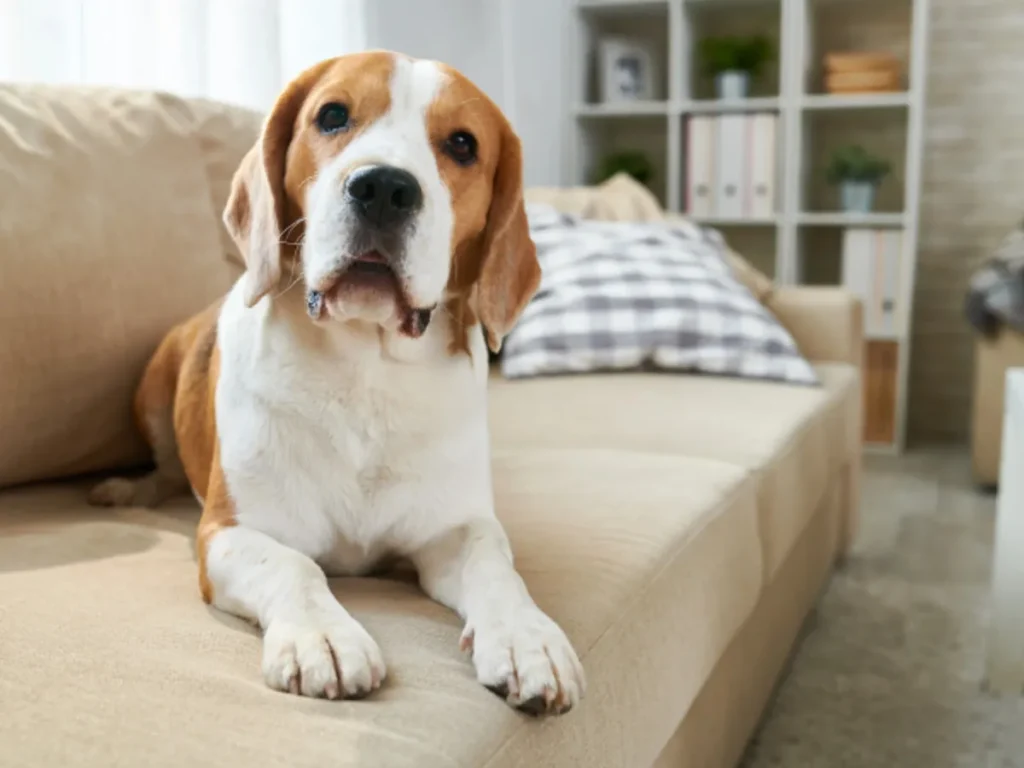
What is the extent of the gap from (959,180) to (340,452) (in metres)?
3.30

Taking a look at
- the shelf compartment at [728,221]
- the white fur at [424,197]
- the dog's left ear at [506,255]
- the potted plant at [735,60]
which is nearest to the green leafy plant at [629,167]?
→ the shelf compartment at [728,221]

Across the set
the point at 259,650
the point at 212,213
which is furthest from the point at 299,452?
the point at 212,213

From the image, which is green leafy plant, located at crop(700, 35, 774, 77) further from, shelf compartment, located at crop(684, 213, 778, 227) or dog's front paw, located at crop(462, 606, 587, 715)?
dog's front paw, located at crop(462, 606, 587, 715)

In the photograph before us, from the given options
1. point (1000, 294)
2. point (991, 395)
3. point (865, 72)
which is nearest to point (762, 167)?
point (865, 72)

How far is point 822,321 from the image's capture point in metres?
2.48

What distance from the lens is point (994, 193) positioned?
3.71m

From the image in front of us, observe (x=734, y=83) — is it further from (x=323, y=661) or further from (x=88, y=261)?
(x=323, y=661)

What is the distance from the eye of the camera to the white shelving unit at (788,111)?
3506 mm

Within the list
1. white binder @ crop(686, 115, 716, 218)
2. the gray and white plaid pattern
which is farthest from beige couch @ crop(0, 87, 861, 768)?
white binder @ crop(686, 115, 716, 218)

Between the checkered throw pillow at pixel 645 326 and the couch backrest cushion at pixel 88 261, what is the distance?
82 centimetres

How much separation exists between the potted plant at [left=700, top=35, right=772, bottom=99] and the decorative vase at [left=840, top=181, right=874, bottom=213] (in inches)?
18.7

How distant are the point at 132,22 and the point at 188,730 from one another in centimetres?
159

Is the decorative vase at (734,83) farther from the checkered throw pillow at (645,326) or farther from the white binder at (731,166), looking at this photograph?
the checkered throw pillow at (645,326)

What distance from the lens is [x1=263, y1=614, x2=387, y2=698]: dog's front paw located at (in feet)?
2.48
